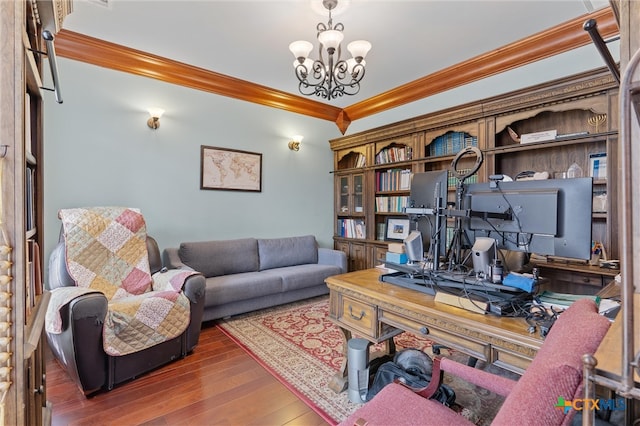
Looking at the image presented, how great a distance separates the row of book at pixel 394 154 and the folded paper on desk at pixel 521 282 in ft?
8.63

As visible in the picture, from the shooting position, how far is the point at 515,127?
3102 mm

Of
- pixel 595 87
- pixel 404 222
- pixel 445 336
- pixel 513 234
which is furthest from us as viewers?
pixel 404 222

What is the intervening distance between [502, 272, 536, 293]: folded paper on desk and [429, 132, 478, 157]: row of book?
2.26 m

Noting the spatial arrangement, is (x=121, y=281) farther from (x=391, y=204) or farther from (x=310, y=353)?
(x=391, y=204)

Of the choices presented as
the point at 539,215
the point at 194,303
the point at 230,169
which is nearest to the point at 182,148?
the point at 230,169

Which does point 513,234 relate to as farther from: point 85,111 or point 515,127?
point 85,111

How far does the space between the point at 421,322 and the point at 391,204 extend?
2.83 meters

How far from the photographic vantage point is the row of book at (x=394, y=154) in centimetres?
387

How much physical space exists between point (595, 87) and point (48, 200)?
187 inches

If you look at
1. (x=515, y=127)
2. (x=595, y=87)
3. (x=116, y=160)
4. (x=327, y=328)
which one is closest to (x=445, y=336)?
(x=327, y=328)

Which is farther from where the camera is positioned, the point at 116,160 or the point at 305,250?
the point at 305,250

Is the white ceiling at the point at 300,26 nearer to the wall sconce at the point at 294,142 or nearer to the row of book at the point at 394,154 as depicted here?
the row of book at the point at 394,154

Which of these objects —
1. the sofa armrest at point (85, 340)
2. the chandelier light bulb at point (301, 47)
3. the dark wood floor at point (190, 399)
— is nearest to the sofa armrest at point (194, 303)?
the dark wood floor at point (190, 399)

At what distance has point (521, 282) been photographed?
130cm
